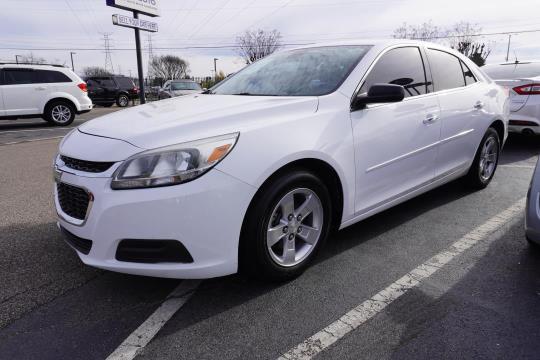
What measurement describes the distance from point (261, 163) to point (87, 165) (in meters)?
0.98

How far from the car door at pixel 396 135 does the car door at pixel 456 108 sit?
0.16m

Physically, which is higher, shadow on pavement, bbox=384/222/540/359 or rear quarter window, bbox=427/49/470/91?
rear quarter window, bbox=427/49/470/91

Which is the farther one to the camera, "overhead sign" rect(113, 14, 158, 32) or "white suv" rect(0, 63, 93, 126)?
"overhead sign" rect(113, 14, 158, 32)

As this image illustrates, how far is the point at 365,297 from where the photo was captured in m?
2.53

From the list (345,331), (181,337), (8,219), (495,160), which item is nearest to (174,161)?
(181,337)

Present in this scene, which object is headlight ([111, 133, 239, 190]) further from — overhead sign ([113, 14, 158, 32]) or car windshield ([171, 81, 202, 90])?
car windshield ([171, 81, 202, 90])

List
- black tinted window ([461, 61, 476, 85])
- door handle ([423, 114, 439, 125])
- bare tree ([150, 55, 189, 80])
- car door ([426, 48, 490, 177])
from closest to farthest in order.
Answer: door handle ([423, 114, 439, 125]) → car door ([426, 48, 490, 177]) → black tinted window ([461, 61, 476, 85]) → bare tree ([150, 55, 189, 80])

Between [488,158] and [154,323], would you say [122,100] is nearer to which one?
[488,158]

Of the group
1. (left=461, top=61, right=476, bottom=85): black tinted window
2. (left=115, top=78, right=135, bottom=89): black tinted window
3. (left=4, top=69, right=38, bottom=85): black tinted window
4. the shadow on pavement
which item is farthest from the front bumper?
(left=115, top=78, right=135, bottom=89): black tinted window

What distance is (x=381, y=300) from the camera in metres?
2.49

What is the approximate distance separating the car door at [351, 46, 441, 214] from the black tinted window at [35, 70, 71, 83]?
11877 millimetres

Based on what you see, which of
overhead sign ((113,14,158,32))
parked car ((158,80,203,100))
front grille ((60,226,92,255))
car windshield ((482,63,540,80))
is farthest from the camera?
parked car ((158,80,203,100))

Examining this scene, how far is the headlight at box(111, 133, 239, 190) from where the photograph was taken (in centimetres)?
215

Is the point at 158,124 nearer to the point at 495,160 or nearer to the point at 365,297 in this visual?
the point at 365,297
